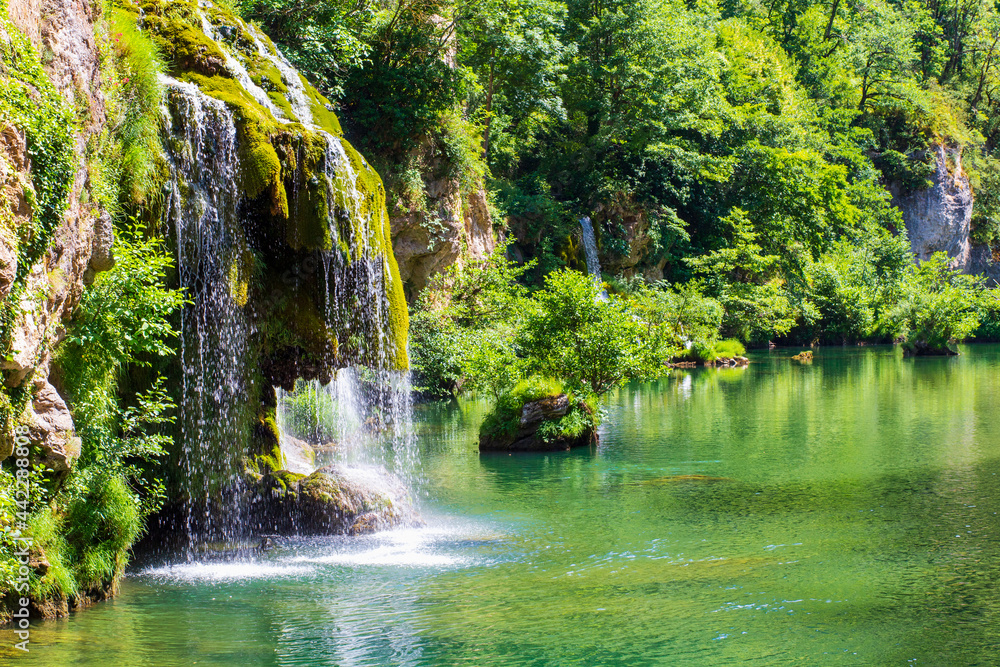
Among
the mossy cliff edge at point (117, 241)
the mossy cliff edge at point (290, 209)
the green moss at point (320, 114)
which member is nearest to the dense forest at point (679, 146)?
the green moss at point (320, 114)

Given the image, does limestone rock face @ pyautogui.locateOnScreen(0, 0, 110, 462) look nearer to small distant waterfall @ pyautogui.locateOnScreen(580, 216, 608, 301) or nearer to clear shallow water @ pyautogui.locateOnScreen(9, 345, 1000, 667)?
clear shallow water @ pyautogui.locateOnScreen(9, 345, 1000, 667)

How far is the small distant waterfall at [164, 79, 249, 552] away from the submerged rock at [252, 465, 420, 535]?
563 mm

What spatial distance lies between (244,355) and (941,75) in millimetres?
68215

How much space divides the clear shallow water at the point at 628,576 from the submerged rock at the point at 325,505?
0.33m

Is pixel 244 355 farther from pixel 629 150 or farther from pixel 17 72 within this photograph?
pixel 629 150

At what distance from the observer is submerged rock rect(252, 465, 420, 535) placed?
1215 centimetres

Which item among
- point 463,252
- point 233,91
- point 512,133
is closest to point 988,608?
point 233,91

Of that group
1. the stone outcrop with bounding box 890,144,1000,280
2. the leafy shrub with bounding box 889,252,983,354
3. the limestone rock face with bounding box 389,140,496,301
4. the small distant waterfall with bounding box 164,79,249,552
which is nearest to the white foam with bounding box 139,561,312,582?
the small distant waterfall with bounding box 164,79,249,552

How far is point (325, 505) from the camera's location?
40.3ft

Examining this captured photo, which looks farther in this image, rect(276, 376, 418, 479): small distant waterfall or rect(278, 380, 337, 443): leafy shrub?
rect(278, 380, 337, 443): leafy shrub

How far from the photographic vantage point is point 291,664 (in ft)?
25.4

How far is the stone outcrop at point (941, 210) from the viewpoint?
5862cm

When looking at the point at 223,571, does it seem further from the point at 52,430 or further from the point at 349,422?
the point at 349,422

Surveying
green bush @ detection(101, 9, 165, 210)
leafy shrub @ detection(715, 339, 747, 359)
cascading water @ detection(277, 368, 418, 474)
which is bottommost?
cascading water @ detection(277, 368, 418, 474)
